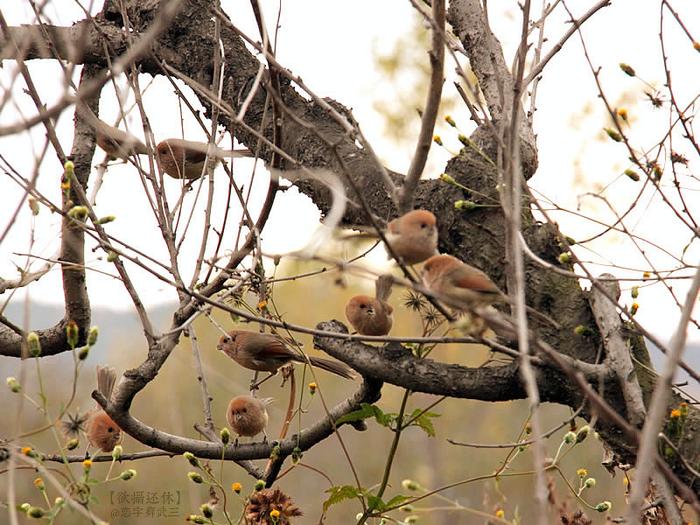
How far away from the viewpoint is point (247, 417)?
11.1ft

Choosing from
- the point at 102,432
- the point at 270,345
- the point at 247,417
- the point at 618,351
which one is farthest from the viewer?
the point at 270,345

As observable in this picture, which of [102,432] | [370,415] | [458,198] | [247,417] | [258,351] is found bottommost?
[370,415]

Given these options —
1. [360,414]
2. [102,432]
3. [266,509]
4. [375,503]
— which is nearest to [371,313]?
[360,414]

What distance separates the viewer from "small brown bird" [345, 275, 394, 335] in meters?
2.89

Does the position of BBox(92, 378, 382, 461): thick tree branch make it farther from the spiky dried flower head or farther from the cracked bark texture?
the spiky dried flower head

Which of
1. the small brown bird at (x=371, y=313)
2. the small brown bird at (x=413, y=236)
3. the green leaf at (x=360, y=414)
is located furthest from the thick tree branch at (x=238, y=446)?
the small brown bird at (x=413, y=236)

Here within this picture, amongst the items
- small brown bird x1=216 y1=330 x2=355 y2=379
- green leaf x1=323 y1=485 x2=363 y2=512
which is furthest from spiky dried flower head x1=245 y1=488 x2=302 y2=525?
small brown bird x1=216 y1=330 x2=355 y2=379

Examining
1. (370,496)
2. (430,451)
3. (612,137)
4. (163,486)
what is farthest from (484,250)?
(430,451)

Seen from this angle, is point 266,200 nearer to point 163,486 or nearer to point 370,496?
point 370,496

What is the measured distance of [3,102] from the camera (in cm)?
153

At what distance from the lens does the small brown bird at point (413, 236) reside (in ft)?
6.82

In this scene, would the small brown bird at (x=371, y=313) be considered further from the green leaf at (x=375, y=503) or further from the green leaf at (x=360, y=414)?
the green leaf at (x=375, y=503)

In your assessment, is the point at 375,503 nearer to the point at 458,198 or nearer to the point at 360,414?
the point at 360,414

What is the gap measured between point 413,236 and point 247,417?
1558 millimetres
